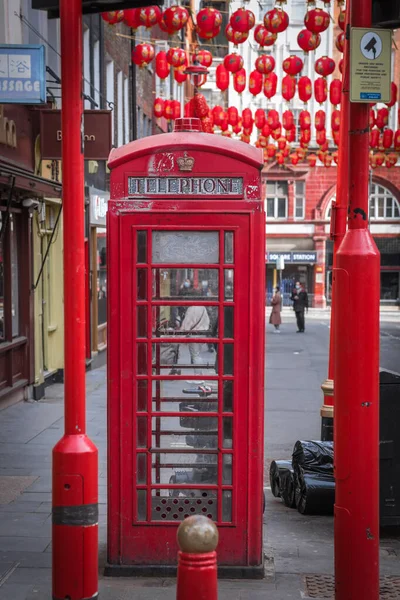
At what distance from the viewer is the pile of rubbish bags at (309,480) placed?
804 cm

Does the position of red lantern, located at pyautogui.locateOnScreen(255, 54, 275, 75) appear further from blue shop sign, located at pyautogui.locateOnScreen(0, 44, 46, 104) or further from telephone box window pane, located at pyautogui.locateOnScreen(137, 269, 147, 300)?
telephone box window pane, located at pyautogui.locateOnScreen(137, 269, 147, 300)

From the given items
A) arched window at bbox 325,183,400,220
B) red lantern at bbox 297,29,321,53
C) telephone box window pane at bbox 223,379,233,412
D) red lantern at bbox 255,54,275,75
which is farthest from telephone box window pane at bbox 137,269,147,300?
arched window at bbox 325,183,400,220

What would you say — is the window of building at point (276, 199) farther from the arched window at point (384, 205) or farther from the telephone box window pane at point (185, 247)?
the telephone box window pane at point (185, 247)

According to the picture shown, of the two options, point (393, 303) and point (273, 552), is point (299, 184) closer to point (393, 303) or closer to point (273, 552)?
point (393, 303)

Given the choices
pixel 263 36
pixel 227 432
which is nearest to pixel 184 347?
pixel 227 432

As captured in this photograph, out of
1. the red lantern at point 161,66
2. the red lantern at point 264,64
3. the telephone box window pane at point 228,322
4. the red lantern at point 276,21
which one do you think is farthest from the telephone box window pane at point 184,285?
the red lantern at point 161,66

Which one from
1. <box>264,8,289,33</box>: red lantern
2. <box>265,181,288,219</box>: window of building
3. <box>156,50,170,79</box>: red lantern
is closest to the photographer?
<box>264,8,289,33</box>: red lantern

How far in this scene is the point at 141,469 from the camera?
6.14 m

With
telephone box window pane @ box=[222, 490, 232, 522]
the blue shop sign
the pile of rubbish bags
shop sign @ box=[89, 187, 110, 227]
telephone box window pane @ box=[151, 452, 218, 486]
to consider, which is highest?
the blue shop sign

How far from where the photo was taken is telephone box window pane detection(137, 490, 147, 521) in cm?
616

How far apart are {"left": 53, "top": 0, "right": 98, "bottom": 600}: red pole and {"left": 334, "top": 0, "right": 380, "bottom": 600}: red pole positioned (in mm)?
1422

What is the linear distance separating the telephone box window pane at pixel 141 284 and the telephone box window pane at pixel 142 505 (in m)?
1.31

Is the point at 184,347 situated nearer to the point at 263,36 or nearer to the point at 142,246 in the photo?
the point at 142,246

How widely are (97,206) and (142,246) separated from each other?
15.3 metres
